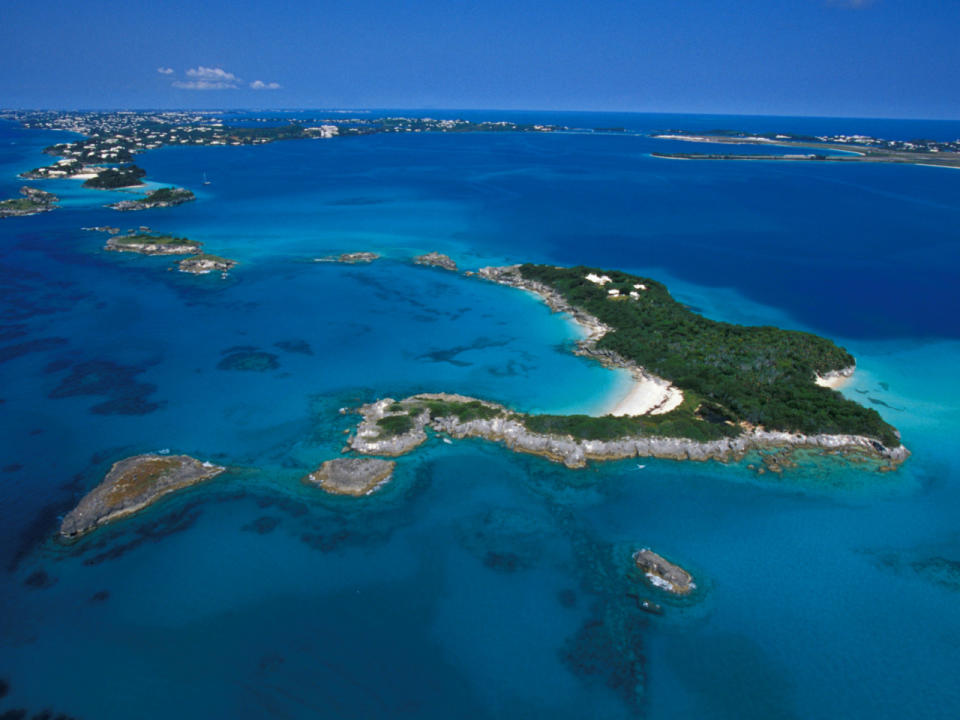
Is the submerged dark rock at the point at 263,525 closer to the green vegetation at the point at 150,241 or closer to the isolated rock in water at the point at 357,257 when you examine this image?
the isolated rock in water at the point at 357,257

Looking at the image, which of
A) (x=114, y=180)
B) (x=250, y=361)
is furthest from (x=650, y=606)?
(x=114, y=180)

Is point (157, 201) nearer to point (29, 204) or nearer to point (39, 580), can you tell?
point (29, 204)

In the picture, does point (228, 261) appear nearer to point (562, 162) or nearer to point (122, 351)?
point (122, 351)

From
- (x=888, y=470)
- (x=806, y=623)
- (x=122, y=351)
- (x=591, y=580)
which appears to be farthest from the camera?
(x=122, y=351)

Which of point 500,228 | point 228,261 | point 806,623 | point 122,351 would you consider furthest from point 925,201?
point 122,351

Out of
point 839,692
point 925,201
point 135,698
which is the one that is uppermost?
point 925,201

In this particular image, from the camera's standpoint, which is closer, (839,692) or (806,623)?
(839,692)

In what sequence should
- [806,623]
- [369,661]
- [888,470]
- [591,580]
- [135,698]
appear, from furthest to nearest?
[888,470]
[591,580]
[806,623]
[369,661]
[135,698]

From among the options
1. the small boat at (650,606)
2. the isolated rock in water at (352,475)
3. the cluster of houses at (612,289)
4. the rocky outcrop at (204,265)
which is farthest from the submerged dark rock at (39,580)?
the rocky outcrop at (204,265)
